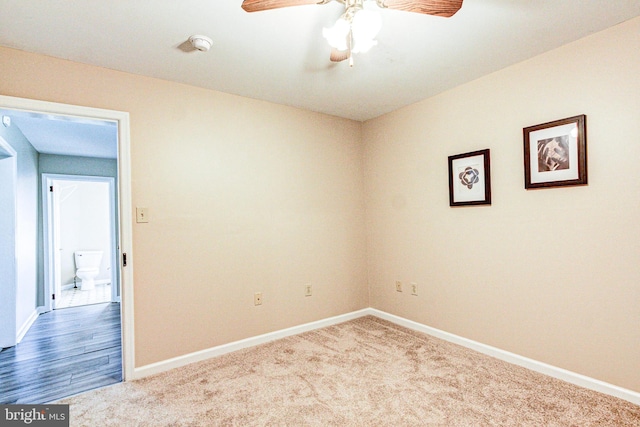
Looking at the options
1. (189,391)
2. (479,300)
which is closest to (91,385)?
(189,391)

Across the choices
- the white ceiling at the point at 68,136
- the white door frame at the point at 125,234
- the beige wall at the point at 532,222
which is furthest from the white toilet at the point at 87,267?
the beige wall at the point at 532,222

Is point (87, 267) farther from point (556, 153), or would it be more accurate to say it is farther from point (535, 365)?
point (556, 153)

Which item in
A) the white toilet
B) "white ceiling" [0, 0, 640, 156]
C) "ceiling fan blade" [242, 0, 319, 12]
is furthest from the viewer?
the white toilet

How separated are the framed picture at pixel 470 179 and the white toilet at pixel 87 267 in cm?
658

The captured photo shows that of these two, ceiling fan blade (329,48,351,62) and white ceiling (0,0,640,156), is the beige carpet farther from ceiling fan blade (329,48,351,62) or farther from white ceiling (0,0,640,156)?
white ceiling (0,0,640,156)

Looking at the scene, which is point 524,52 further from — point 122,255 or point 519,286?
point 122,255

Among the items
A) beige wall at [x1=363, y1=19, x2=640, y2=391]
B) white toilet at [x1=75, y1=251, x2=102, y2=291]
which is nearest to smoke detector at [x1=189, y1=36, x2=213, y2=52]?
beige wall at [x1=363, y1=19, x2=640, y2=391]

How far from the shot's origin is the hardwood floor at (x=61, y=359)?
2.37 meters

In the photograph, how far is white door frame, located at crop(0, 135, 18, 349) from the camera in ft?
10.8

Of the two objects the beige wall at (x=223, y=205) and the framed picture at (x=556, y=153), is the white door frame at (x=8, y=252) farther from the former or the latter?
the framed picture at (x=556, y=153)

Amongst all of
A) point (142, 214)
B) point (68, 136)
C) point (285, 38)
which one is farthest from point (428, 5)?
point (68, 136)

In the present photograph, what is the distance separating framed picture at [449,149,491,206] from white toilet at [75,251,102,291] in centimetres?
658

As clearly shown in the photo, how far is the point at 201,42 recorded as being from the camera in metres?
2.05

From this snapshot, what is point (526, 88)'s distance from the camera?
2.44 metres
